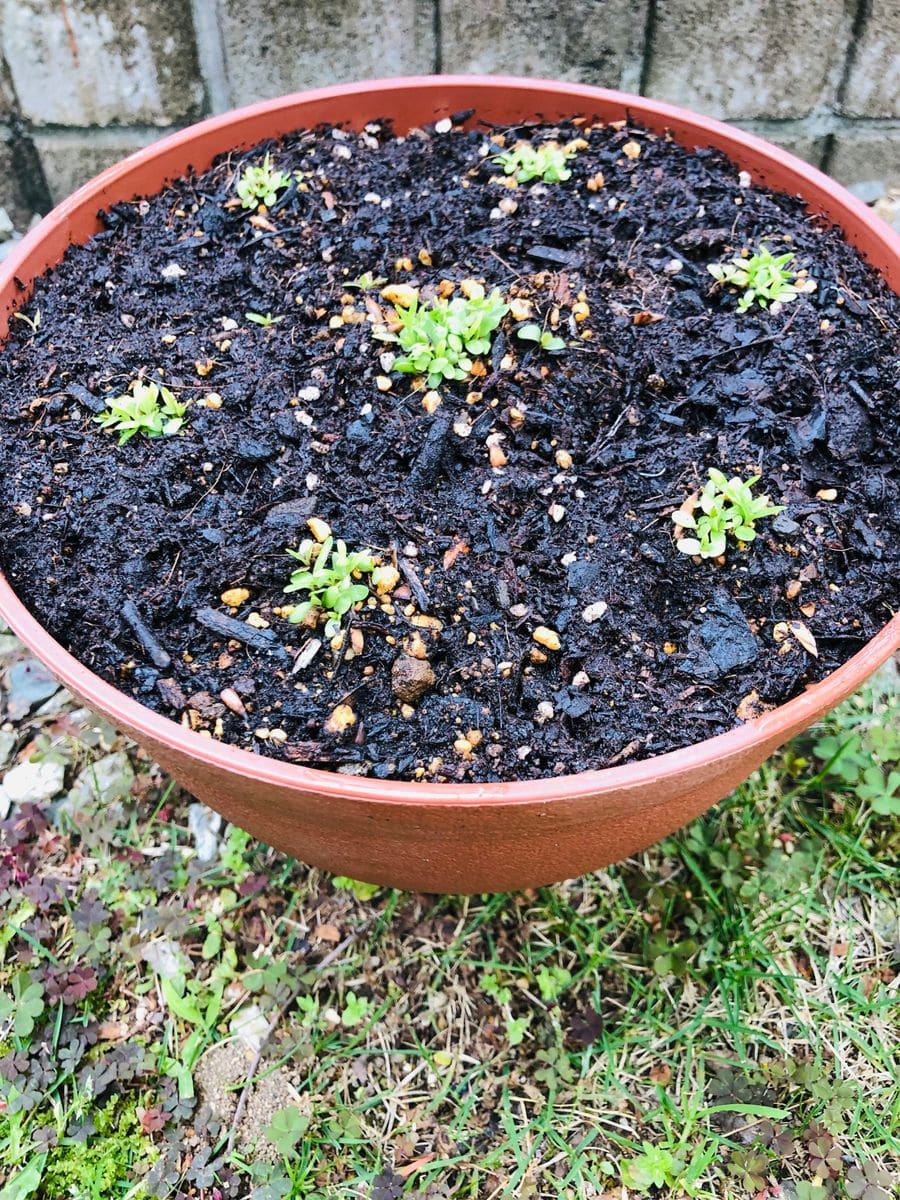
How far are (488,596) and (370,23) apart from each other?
4.96ft

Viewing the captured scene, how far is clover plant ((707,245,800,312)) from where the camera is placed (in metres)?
1.49

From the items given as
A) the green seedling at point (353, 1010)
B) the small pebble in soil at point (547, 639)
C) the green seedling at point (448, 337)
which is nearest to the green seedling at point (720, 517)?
the small pebble in soil at point (547, 639)

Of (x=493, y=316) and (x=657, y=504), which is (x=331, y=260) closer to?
(x=493, y=316)

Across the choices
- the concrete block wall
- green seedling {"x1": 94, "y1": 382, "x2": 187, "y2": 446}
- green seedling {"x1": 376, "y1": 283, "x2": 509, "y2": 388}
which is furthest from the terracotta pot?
the concrete block wall

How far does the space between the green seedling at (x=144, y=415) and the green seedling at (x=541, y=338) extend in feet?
1.59

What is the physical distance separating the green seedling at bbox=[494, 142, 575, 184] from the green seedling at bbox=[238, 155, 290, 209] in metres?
0.37

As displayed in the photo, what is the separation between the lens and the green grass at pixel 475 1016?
1387 mm

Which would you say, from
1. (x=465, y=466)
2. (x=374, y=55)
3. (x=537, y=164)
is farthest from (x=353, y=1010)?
(x=374, y=55)

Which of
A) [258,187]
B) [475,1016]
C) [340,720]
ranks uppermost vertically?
[258,187]

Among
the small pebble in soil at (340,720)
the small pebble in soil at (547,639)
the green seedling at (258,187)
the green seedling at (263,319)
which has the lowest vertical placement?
the small pebble in soil at (340,720)

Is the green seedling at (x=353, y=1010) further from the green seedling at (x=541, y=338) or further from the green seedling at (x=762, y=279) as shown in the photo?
the green seedling at (x=762, y=279)

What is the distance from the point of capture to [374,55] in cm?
216

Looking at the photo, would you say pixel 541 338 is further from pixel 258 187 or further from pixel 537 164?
pixel 258 187

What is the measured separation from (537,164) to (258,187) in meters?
0.47
